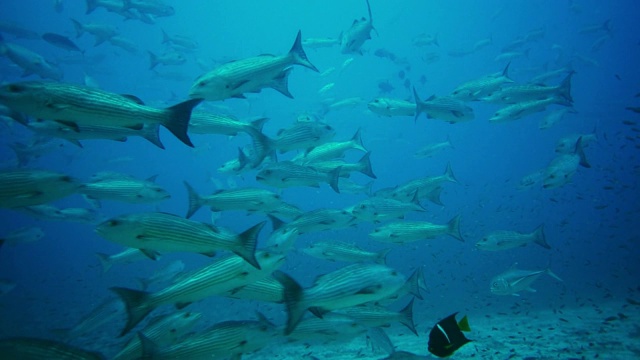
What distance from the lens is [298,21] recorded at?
10875 cm

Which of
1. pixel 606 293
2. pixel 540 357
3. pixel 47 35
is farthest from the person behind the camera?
pixel 47 35

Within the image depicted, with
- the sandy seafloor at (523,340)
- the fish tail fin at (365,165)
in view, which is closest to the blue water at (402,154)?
the sandy seafloor at (523,340)

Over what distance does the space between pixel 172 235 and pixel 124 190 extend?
125 inches

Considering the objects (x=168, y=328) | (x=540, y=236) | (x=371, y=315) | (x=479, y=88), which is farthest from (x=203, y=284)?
(x=479, y=88)

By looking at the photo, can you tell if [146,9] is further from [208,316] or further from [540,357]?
[540,357]

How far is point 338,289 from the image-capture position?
12.0 feet

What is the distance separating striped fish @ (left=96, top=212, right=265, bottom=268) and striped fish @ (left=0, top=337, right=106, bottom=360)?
104cm

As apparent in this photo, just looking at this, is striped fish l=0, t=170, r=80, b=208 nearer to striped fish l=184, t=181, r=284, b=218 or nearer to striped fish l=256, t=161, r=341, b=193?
striped fish l=184, t=181, r=284, b=218

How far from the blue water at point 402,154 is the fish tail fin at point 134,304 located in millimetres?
7621

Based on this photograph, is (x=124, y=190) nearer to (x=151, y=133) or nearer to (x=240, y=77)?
(x=151, y=133)

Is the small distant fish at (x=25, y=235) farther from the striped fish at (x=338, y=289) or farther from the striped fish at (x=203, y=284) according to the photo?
the striped fish at (x=338, y=289)

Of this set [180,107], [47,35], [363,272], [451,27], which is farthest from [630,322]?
[451,27]

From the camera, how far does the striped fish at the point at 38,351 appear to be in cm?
252

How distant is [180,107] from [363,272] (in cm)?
272
